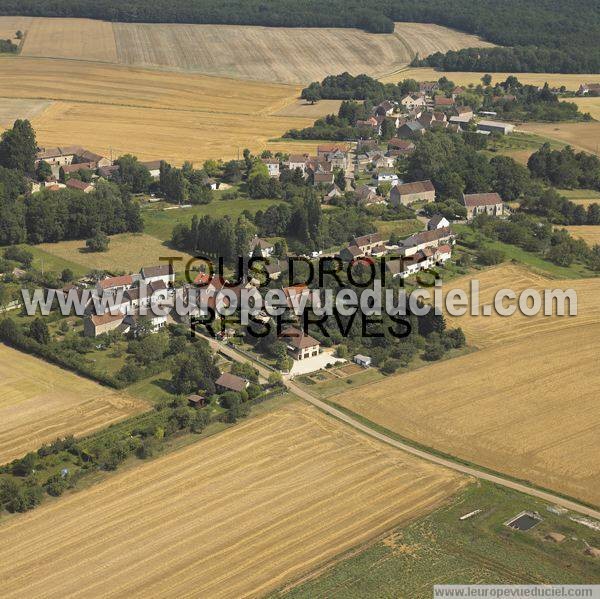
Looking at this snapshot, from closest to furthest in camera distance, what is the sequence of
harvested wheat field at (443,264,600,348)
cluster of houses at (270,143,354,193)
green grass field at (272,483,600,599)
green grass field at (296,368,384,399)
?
green grass field at (272,483,600,599), green grass field at (296,368,384,399), harvested wheat field at (443,264,600,348), cluster of houses at (270,143,354,193)

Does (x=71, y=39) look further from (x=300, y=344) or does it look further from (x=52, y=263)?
(x=300, y=344)

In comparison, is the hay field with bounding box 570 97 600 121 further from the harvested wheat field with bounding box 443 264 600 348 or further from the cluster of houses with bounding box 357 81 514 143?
the harvested wheat field with bounding box 443 264 600 348

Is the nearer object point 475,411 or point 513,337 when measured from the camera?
point 475,411

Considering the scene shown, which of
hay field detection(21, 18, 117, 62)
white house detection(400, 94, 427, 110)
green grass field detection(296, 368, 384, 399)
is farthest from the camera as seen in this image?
hay field detection(21, 18, 117, 62)

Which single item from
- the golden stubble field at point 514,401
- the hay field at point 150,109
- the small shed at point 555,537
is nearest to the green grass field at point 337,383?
the golden stubble field at point 514,401

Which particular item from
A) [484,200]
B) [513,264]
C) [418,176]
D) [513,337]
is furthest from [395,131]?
[513,337]

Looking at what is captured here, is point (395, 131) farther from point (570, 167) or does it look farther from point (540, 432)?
point (540, 432)

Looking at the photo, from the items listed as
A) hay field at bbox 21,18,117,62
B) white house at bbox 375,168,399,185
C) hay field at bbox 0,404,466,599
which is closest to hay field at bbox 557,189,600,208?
white house at bbox 375,168,399,185
